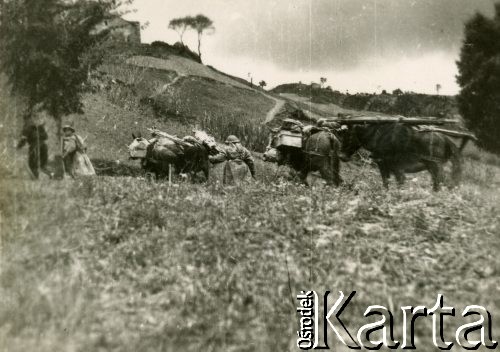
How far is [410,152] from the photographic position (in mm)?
10727

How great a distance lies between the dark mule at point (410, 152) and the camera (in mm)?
10625

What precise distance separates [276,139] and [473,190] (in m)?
3.96

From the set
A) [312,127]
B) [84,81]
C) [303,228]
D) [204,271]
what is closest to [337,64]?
[312,127]

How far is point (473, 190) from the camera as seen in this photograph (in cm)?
1006

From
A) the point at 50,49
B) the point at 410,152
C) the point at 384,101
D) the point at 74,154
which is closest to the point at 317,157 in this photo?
the point at 410,152

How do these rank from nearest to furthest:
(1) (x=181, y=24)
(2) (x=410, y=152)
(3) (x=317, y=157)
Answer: (1) (x=181, y=24) → (3) (x=317, y=157) → (2) (x=410, y=152)

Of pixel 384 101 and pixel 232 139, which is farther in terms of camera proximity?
pixel 384 101

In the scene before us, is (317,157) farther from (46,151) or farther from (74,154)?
(46,151)

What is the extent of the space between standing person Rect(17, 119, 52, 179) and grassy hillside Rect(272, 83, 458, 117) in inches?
196

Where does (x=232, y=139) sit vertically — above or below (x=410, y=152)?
above

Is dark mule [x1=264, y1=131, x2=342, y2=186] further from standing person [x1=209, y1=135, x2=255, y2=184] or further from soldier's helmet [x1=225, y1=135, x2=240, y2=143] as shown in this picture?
soldier's helmet [x1=225, y1=135, x2=240, y2=143]

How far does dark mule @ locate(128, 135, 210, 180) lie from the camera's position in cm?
1020

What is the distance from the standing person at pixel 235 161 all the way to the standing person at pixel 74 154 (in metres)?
2.60

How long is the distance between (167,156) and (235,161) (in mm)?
1416
